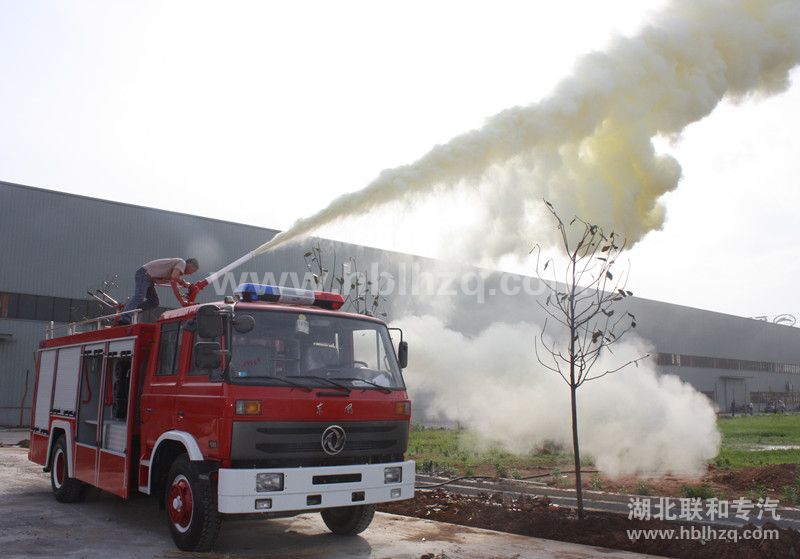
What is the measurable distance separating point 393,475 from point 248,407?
1983mm

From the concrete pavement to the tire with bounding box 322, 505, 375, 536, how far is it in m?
0.12

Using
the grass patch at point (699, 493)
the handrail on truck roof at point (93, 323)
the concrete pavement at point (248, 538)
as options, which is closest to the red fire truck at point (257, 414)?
the handrail on truck roof at point (93, 323)

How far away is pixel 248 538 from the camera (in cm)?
852

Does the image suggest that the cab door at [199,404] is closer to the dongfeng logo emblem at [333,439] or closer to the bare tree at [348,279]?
the dongfeng logo emblem at [333,439]

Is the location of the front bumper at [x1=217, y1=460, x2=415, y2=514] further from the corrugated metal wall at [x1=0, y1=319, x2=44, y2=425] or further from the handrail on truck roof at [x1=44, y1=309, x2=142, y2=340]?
the corrugated metal wall at [x1=0, y1=319, x2=44, y2=425]

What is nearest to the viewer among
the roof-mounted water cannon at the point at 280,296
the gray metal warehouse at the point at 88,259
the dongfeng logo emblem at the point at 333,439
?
the dongfeng logo emblem at the point at 333,439

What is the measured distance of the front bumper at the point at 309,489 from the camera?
6.85m

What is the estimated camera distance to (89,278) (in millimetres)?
30312

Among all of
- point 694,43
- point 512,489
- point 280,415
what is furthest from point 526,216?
point 280,415

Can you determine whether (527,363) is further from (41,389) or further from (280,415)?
(280,415)

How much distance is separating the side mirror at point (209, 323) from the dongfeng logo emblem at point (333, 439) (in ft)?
5.11

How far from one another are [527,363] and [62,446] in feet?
50.4

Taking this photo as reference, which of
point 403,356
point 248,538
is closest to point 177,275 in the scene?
point 403,356

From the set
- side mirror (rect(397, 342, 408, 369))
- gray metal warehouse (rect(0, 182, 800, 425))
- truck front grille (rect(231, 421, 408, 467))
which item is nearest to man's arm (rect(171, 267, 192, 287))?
side mirror (rect(397, 342, 408, 369))
